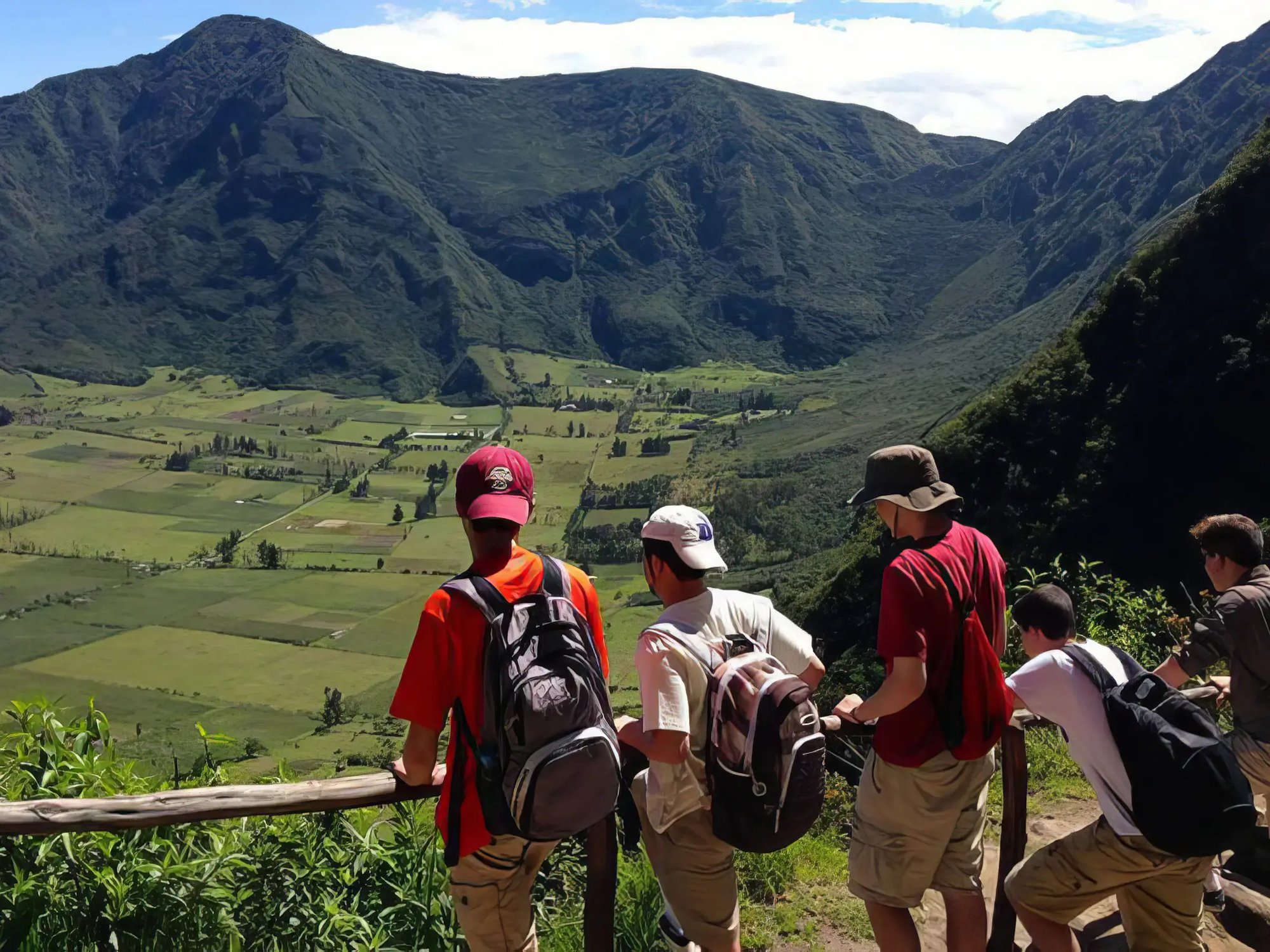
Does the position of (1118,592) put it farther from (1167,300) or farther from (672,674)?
(1167,300)

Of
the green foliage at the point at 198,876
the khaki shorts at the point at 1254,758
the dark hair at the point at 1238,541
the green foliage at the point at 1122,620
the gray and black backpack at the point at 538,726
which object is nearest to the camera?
the gray and black backpack at the point at 538,726

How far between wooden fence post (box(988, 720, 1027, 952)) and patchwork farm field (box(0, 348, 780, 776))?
2179cm

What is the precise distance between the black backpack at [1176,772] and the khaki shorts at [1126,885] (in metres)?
0.20

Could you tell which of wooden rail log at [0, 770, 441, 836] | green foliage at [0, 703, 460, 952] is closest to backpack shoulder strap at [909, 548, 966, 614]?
wooden rail log at [0, 770, 441, 836]

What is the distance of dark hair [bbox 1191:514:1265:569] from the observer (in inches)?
181

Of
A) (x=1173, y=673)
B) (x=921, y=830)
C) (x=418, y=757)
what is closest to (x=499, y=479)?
(x=418, y=757)

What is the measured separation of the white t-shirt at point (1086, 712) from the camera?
369 centimetres

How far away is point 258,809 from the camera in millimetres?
3848

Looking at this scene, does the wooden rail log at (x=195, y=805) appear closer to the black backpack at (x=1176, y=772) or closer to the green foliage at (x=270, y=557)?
the black backpack at (x=1176, y=772)

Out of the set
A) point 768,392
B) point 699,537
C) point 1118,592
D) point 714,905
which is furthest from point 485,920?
point 768,392

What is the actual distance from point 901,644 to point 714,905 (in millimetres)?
1176

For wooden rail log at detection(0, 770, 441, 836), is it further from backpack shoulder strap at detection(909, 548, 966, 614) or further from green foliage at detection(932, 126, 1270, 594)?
green foliage at detection(932, 126, 1270, 594)

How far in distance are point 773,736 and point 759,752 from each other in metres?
0.07

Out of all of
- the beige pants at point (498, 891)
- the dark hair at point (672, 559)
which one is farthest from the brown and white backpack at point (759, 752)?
the beige pants at point (498, 891)
